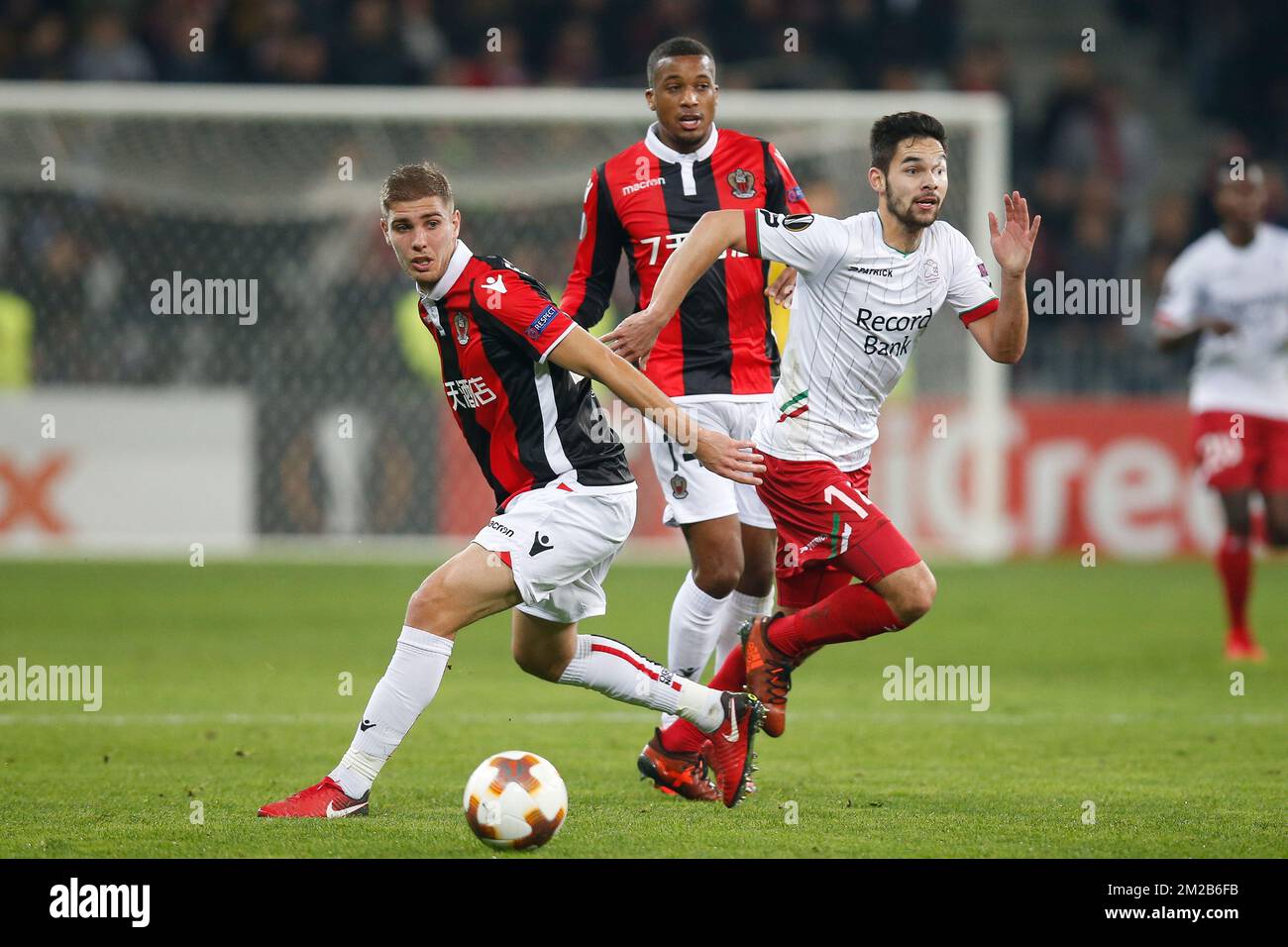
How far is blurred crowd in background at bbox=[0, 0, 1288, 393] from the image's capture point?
16953mm

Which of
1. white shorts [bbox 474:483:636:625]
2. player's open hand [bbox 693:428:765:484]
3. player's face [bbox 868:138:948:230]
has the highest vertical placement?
player's face [bbox 868:138:948:230]

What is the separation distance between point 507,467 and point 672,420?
74 centimetres

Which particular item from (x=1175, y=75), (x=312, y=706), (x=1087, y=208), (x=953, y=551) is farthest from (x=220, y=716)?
(x=1175, y=75)

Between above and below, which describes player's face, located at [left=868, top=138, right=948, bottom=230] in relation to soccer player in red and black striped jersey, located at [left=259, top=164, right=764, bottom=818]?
above

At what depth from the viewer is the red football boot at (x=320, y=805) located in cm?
544

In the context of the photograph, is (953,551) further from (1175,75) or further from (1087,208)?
(1175,75)

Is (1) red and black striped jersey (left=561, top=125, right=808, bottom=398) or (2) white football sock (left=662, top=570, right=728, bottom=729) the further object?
(1) red and black striped jersey (left=561, top=125, right=808, bottom=398)

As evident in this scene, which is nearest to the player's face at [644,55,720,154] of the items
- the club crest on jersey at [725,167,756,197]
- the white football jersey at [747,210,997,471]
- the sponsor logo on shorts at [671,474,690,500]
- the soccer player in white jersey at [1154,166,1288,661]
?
the club crest on jersey at [725,167,756,197]

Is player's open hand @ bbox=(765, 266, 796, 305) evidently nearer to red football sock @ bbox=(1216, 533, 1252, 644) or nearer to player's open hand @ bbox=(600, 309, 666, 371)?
player's open hand @ bbox=(600, 309, 666, 371)

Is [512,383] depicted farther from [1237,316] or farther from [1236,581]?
[1237,316]

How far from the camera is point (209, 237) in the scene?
1512 cm

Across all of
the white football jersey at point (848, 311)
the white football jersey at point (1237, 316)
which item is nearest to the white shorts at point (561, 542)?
the white football jersey at point (848, 311)

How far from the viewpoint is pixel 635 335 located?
575 cm

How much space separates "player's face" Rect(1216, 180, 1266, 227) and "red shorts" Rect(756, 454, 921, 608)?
4.67 m
